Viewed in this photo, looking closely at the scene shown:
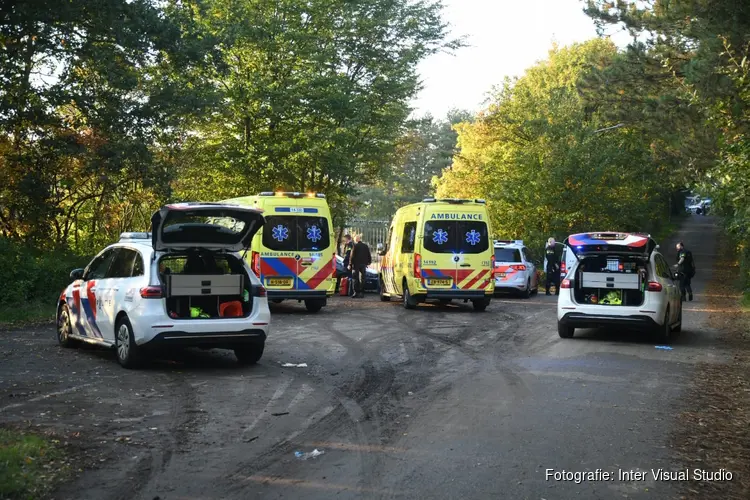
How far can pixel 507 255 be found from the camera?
92.5 feet

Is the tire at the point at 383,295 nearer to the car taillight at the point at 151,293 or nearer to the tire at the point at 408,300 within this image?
the tire at the point at 408,300

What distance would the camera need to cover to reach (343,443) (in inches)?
291

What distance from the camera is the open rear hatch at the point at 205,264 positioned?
449 inches

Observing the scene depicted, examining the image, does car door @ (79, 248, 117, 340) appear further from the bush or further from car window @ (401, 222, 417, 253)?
car window @ (401, 222, 417, 253)

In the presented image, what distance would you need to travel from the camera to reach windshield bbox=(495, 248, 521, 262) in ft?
92.1

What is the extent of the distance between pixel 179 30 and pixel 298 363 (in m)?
12.0

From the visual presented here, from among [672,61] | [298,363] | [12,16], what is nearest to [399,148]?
[672,61]

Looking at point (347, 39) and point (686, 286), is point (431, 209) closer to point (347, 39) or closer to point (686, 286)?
point (686, 286)

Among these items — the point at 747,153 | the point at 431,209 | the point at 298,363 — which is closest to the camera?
the point at 298,363

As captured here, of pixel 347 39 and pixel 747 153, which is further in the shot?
pixel 347 39

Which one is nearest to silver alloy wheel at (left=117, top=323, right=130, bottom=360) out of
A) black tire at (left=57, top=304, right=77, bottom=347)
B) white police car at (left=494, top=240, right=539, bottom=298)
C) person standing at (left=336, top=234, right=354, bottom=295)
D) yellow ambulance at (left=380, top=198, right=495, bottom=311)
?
black tire at (left=57, top=304, right=77, bottom=347)

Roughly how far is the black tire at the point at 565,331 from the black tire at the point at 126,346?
762cm

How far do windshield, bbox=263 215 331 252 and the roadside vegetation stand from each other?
14.8 feet

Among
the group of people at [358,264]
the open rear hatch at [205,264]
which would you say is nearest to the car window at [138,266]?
the open rear hatch at [205,264]
